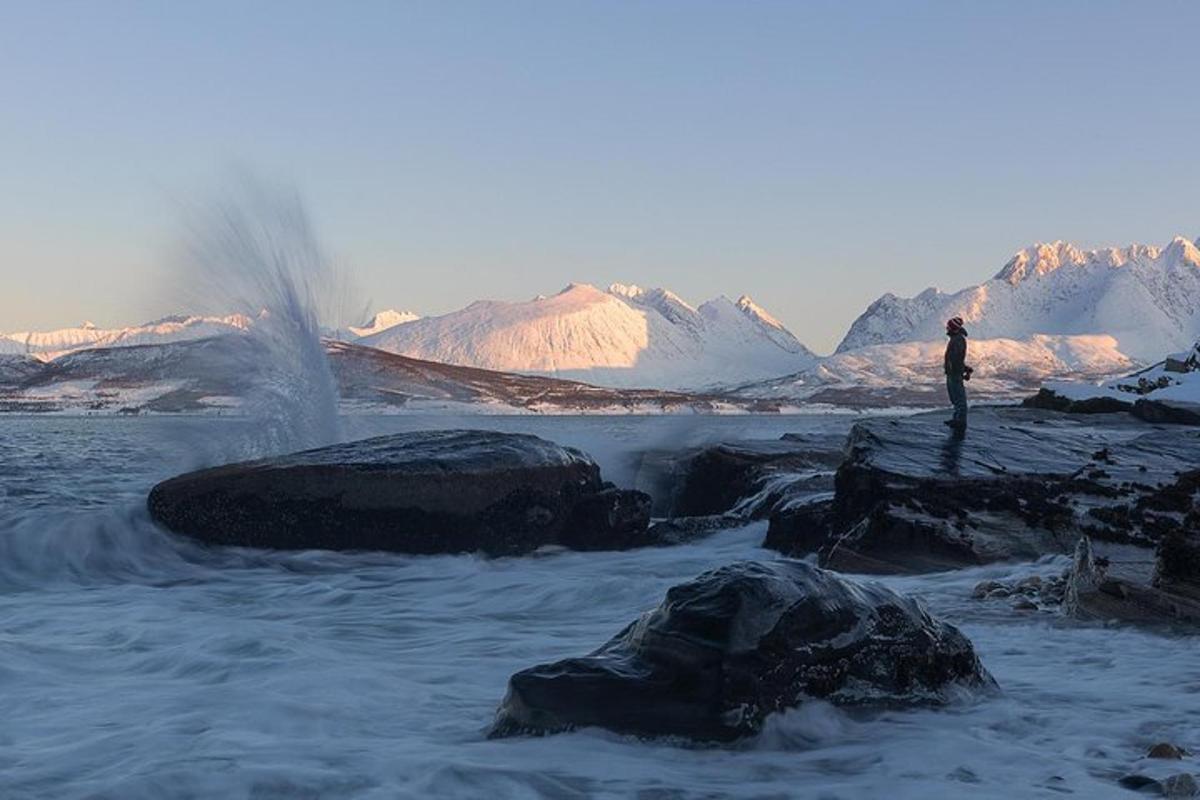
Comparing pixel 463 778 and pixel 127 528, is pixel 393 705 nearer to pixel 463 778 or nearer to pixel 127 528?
pixel 463 778

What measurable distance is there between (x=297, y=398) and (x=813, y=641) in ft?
72.5

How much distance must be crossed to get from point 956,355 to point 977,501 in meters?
5.53

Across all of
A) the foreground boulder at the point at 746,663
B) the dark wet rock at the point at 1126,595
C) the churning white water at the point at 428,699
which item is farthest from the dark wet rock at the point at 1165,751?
the dark wet rock at the point at 1126,595

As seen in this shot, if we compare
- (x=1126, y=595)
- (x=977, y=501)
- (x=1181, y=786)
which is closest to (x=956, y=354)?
(x=977, y=501)

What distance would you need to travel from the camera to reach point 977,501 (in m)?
14.5

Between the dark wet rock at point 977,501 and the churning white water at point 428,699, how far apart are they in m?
0.80

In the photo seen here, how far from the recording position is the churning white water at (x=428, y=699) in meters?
6.37

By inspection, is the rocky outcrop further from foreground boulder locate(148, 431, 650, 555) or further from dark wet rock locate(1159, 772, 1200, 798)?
dark wet rock locate(1159, 772, 1200, 798)

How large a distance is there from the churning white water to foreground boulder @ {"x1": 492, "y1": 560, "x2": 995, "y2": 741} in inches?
7.2

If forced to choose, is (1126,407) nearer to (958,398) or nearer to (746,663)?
(958,398)

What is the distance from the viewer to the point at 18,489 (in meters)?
25.0

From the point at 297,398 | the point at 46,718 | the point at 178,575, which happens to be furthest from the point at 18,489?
the point at 46,718

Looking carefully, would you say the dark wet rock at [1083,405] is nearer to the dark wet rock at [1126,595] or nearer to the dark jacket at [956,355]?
the dark jacket at [956,355]

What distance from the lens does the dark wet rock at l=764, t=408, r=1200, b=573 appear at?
13.7 metres
